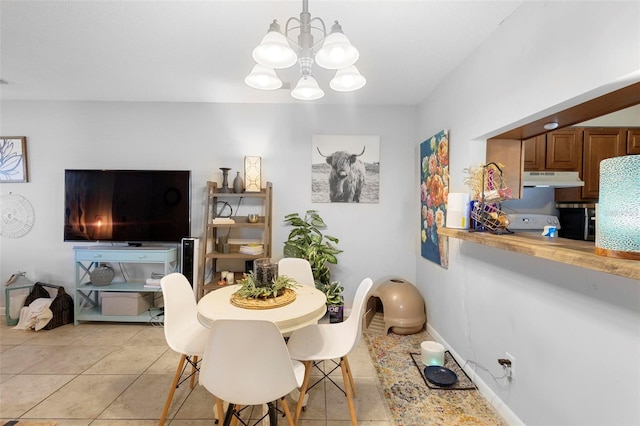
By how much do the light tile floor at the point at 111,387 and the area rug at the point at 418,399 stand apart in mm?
84

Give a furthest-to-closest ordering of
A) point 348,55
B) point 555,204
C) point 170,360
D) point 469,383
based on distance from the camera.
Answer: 1. point 555,204
2. point 170,360
3. point 469,383
4. point 348,55

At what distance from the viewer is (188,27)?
1.91m

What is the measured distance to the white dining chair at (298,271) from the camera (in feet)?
7.86

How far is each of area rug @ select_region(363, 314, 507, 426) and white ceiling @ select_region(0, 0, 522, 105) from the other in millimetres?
2452

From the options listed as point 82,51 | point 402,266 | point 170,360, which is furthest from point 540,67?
point 170,360

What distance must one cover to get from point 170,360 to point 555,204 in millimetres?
3797

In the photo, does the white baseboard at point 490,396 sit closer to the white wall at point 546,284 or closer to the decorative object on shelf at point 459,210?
the white wall at point 546,284

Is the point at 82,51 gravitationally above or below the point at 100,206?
above

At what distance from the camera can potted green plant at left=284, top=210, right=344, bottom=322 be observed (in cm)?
296

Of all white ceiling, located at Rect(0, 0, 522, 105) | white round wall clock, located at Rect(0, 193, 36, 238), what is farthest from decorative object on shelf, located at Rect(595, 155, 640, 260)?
white round wall clock, located at Rect(0, 193, 36, 238)

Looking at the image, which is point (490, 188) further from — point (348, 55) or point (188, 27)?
point (188, 27)

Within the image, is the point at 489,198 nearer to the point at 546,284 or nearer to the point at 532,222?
the point at 546,284

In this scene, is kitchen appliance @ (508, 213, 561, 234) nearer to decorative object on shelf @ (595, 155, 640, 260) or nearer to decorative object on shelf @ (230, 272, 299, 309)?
decorative object on shelf @ (595, 155, 640, 260)

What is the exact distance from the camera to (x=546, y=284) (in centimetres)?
146
